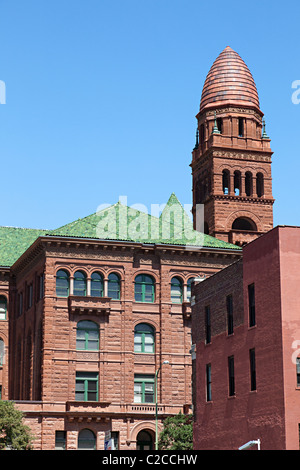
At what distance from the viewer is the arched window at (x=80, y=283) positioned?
251 ft

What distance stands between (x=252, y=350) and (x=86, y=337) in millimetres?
30911

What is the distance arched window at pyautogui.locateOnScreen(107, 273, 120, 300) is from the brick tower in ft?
64.7

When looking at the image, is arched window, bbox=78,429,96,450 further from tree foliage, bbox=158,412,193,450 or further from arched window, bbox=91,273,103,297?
arched window, bbox=91,273,103,297

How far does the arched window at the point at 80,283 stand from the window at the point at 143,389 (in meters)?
8.27

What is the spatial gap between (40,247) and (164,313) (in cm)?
1173

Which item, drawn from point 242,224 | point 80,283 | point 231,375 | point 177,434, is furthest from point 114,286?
point 231,375

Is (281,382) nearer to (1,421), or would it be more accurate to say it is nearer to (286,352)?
(286,352)

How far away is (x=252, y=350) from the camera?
153 ft

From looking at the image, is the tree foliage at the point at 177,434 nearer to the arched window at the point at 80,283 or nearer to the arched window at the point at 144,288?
the arched window at the point at 144,288

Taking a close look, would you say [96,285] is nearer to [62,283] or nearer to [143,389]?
[62,283]

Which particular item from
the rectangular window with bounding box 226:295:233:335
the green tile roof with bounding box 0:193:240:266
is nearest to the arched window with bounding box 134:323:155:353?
the green tile roof with bounding box 0:193:240:266

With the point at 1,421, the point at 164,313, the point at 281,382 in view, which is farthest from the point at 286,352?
the point at 164,313

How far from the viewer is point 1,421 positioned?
66875mm

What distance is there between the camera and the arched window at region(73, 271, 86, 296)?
76.6 metres
